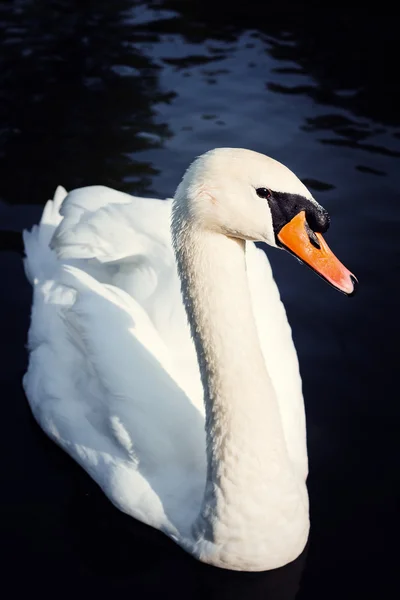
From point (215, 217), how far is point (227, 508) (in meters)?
1.30

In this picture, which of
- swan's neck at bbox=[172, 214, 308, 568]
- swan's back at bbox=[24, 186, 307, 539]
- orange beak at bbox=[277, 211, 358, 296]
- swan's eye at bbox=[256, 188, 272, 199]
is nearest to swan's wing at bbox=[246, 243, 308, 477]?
swan's back at bbox=[24, 186, 307, 539]

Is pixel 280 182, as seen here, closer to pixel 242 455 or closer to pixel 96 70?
pixel 242 455

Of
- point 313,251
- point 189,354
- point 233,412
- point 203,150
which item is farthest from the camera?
point 203,150

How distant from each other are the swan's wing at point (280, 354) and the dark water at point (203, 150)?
0.40 meters

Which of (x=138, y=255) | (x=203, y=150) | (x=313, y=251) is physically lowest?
(x=203, y=150)

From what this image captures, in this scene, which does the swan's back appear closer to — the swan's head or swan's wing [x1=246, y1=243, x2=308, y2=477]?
swan's wing [x1=246, y1=243, x2=308, y2=477]

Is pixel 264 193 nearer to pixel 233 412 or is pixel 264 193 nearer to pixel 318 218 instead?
pixel 318 218

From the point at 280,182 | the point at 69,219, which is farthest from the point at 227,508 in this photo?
the point at 69,219

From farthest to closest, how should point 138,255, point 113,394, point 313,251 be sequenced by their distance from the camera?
point 138,255, point 113,394, point 313,251

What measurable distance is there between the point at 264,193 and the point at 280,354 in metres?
1.66

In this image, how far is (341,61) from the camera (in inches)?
372

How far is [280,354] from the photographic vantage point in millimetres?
4691

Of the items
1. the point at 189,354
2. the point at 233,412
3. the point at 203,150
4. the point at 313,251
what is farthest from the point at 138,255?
the point at 203,150

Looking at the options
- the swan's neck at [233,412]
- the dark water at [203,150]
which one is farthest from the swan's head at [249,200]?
the dark water at [203,150]
